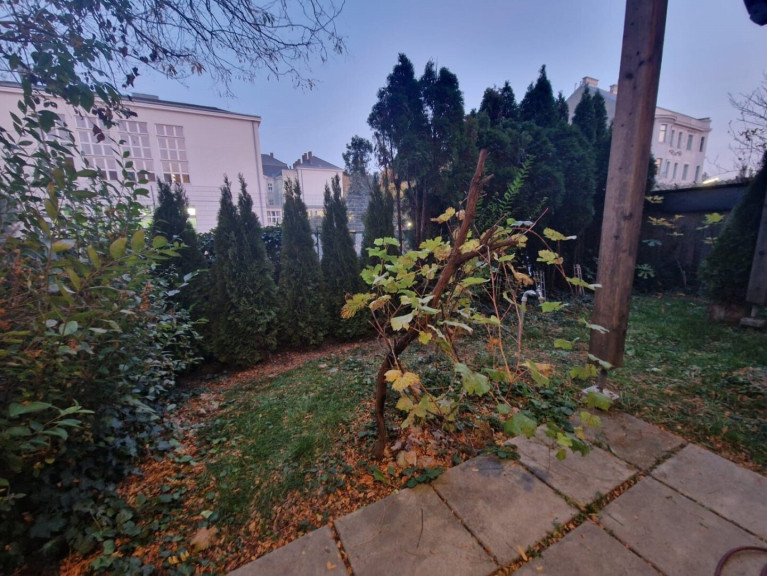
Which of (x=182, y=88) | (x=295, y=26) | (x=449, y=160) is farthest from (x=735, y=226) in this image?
(x=182, y=88)

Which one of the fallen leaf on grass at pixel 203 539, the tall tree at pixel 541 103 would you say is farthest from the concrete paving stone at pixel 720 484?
the tall tree at pixel 541 103

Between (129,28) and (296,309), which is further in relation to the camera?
(296,309)

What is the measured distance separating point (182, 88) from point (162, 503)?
2.67 meters

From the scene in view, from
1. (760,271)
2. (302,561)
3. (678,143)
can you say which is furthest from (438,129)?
(678,143)

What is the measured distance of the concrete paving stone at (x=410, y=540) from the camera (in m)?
1.06

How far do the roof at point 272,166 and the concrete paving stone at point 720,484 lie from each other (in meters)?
26.9

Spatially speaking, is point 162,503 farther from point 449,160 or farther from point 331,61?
point 449,160

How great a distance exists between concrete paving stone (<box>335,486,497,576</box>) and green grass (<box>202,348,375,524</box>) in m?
0.30

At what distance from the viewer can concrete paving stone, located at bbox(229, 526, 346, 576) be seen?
1.06m

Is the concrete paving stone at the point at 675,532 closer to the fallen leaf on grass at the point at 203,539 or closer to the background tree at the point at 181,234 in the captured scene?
the fallen leaf on grass at the point at 203,539

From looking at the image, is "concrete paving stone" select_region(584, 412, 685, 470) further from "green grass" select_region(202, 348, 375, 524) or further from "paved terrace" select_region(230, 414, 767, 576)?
"green grass" select_region(202, 348, 375, 524)

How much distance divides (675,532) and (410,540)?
104 centimetres

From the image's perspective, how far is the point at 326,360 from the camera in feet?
10.9

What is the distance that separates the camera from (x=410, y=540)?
1152 millimetres
